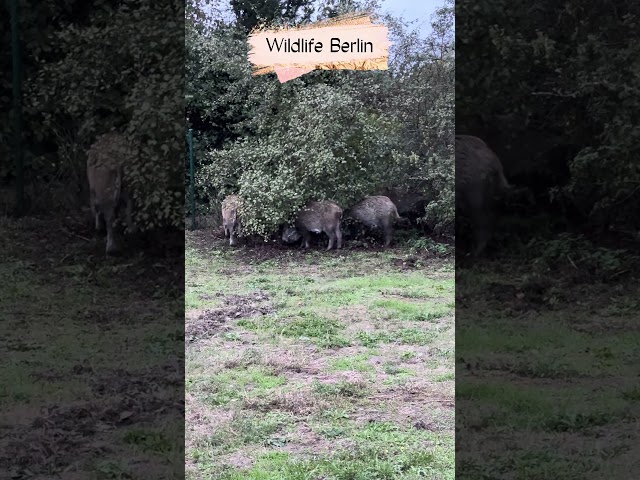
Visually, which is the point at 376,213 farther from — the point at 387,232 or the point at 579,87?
the point at 579,87

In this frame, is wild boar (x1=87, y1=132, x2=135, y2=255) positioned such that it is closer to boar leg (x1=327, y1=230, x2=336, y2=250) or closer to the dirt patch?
the dirt patch

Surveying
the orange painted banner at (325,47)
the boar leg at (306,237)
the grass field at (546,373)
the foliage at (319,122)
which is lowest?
the grass field at (546,373)

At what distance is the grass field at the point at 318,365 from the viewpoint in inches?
116

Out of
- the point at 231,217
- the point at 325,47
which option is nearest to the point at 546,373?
the point at 231,217

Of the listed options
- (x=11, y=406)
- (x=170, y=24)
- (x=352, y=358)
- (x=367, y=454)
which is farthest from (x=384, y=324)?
(x=11, y=406)

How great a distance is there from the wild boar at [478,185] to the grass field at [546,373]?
157mm

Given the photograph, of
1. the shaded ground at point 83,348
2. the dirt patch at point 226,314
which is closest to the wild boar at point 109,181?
the shaded ground at point 83,348

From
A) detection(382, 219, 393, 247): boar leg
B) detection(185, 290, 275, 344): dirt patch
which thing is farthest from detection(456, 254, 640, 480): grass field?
detection(185, 290, 275, 344): dirt patch

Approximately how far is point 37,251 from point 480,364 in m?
2.25

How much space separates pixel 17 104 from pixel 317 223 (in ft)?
5.66

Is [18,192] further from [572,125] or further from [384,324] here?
[572,125]

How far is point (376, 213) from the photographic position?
3.13m

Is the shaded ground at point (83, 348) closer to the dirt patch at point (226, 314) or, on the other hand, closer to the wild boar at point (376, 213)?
the dirt patch at point (226, 314)

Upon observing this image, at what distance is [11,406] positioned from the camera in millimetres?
3633
